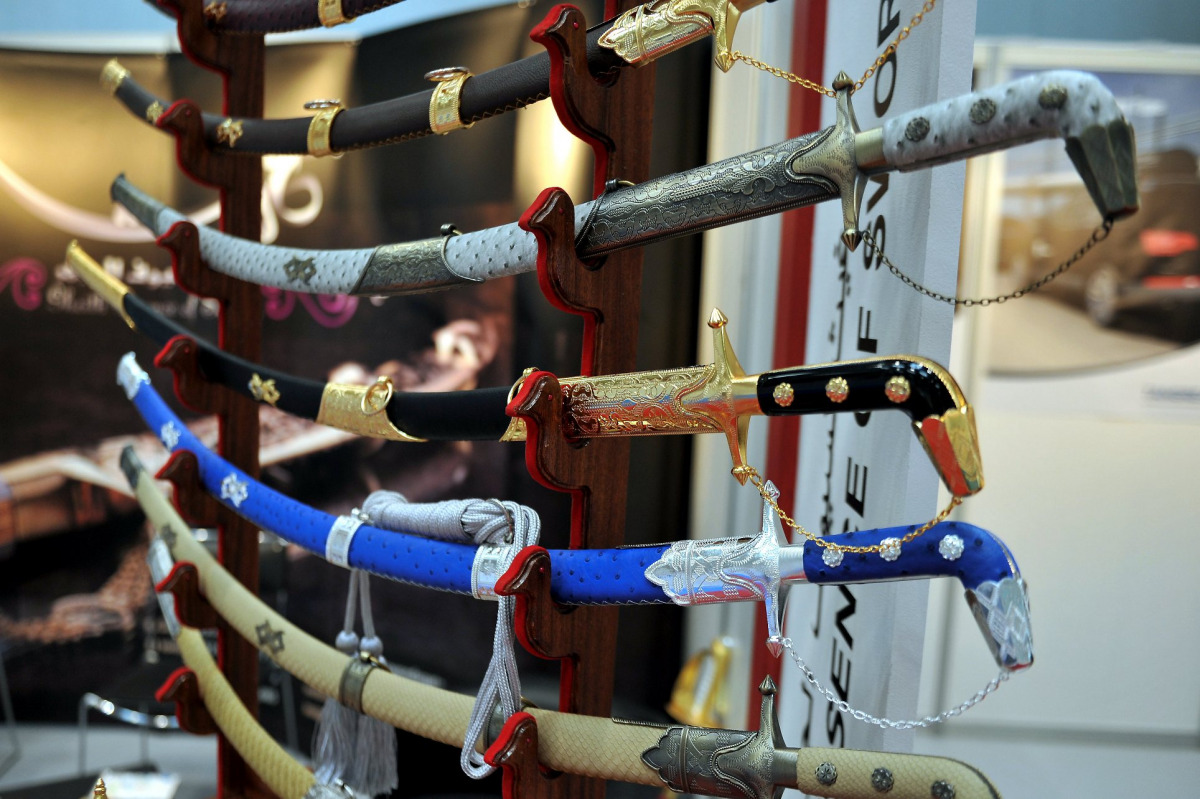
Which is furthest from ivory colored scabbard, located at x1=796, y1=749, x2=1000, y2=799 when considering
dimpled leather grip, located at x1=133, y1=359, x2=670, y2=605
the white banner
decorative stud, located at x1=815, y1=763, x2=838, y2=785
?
dimpled leather grip, located at x1=133, y1=359, x2=670, y2=605

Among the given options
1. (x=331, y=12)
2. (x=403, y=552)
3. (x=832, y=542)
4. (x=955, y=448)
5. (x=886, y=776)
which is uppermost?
(x=331, y=12)

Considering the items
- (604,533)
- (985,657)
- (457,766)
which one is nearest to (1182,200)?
(985,657)

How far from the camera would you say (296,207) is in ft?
9.30

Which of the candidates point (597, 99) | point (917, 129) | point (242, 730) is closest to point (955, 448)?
point (917, 129)

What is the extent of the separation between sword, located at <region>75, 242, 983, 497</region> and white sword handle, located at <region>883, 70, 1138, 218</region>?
189 millimetres

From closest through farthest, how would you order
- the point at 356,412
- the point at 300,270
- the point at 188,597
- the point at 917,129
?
the point at 917,129, the point at 356,412, the point at 300,270, the point at 188,597

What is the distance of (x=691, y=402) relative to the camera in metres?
1.00

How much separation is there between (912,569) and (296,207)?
2444 mm

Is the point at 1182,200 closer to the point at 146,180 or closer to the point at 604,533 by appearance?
the point at 604,533

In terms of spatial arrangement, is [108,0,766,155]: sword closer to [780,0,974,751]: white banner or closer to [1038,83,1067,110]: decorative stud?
[780,0,974,751]: white banner

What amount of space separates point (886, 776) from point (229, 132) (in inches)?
60.6

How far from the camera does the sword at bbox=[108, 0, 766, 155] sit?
1022mm

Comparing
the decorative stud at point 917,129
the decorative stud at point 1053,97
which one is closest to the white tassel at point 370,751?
the decorative stud at point 917,129

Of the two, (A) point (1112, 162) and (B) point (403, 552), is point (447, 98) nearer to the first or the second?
(B) point (403, 552)
